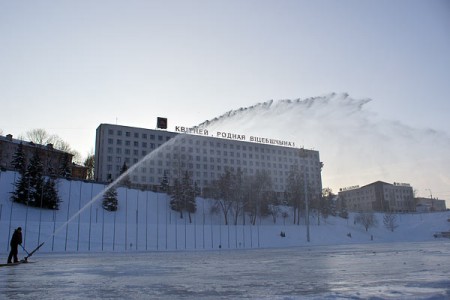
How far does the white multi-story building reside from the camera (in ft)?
456

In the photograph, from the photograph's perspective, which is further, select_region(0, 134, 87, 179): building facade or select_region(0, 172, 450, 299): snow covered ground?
select_region(0, 134, 87, 179): building facade

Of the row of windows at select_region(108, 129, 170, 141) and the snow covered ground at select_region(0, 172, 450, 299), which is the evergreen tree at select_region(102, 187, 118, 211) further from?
the row of windows at select_region(108, 129, 170, 141)

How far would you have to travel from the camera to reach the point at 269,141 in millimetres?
154000

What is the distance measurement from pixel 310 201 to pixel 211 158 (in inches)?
1911

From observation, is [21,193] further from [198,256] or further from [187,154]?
[187,154]

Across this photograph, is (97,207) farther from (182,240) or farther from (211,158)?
(211,158)

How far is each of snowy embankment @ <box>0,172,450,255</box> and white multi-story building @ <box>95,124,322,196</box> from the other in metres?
36.4

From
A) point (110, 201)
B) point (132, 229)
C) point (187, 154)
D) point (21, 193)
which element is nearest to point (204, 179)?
point (187, 154)

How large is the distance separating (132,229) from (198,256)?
34.8 m

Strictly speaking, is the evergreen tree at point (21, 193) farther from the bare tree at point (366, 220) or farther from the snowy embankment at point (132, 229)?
the bare tree at point (366, 220)

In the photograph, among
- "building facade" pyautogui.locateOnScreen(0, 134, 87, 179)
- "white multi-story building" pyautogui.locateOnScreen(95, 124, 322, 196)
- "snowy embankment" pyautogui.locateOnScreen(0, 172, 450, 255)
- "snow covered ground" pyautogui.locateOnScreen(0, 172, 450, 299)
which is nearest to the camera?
A: "snow covered ground" pyautogui.locateOnScreen(0, 172, 450, 299)

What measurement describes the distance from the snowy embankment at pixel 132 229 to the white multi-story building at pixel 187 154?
36398mm

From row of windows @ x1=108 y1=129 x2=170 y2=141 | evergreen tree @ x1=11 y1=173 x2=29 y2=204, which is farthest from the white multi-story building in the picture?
evergreen tree @ x1=11 y1=173 x2=29 y2=204

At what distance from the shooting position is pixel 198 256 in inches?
1399
